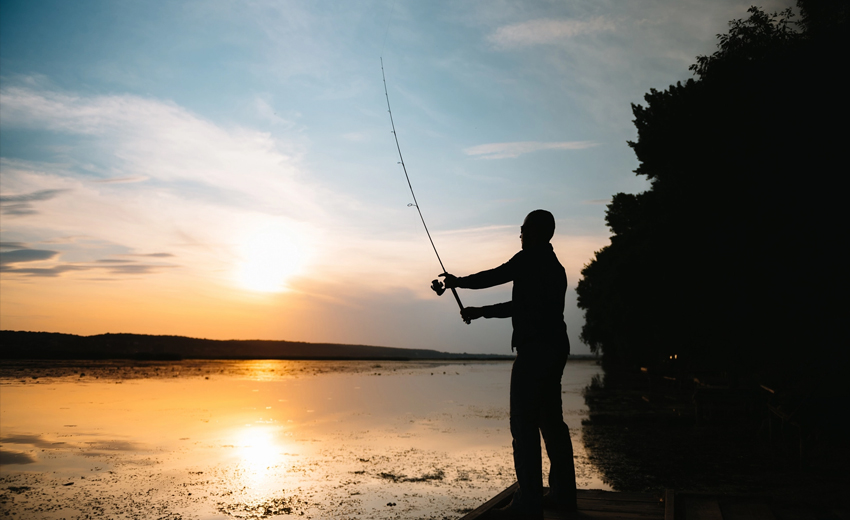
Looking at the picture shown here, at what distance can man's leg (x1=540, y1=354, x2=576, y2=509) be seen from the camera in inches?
183

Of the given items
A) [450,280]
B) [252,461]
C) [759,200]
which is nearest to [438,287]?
[450,280]

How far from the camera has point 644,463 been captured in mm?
11367

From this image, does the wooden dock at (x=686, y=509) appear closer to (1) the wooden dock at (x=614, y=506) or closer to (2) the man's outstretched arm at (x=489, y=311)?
(1) the wooden dock at (x=614, y=506)

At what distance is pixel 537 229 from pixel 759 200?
13278mm

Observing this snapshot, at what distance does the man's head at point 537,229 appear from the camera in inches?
193

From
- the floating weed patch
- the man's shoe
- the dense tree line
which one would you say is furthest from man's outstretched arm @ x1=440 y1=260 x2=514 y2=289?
the dense tree line

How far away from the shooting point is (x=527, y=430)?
178 inches

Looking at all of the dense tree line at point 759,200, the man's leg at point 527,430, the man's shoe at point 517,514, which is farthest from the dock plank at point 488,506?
the dense tree line at point 759,200

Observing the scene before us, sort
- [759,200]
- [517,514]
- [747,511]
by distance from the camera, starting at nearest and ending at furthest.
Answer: [517,514] < [747,511] < [759,200]

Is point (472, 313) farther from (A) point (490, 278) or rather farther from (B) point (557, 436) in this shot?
(B) point (557, 436)

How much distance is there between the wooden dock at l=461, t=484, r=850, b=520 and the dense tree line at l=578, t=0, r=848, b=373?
38.5 feet

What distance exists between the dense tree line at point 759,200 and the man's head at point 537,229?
41.7ft

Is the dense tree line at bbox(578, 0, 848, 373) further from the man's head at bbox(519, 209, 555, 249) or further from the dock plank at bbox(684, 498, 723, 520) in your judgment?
the man's head at bbox(519, 209, 555, 249)

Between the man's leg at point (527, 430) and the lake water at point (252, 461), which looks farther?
the lake water at point (252, 461)
